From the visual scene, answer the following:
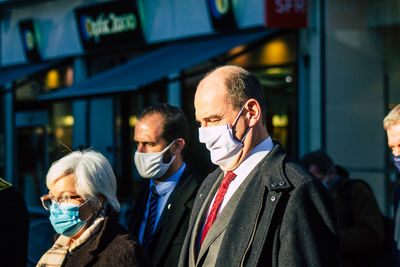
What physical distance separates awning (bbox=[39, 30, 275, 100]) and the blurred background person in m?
3.62

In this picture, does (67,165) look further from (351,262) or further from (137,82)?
(137,82)

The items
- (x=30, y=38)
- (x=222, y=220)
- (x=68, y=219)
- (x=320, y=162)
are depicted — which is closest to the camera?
(x=222, y=220)

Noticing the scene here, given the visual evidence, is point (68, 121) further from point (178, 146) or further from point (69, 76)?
point (178, 146)

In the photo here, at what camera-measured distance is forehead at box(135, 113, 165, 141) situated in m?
3.85

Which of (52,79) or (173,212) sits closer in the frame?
(173,212)

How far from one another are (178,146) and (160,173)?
238mm

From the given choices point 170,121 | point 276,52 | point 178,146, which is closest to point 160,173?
point 178,146

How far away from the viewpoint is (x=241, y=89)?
2.53 meters

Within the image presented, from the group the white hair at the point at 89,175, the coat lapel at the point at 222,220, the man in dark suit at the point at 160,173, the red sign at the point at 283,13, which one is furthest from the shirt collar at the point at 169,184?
the red sign at the point at 283,13

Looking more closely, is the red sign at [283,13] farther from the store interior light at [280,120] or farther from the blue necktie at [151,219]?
the blue necktie at [151,219]

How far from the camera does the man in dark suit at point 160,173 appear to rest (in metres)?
3.56

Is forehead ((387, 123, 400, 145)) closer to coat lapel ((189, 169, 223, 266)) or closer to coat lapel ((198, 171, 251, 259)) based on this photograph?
coat lapel ((189, 169, 223, 266))

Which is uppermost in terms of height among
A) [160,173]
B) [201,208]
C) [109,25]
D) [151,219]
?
[109,25]

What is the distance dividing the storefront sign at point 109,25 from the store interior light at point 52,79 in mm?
1168
